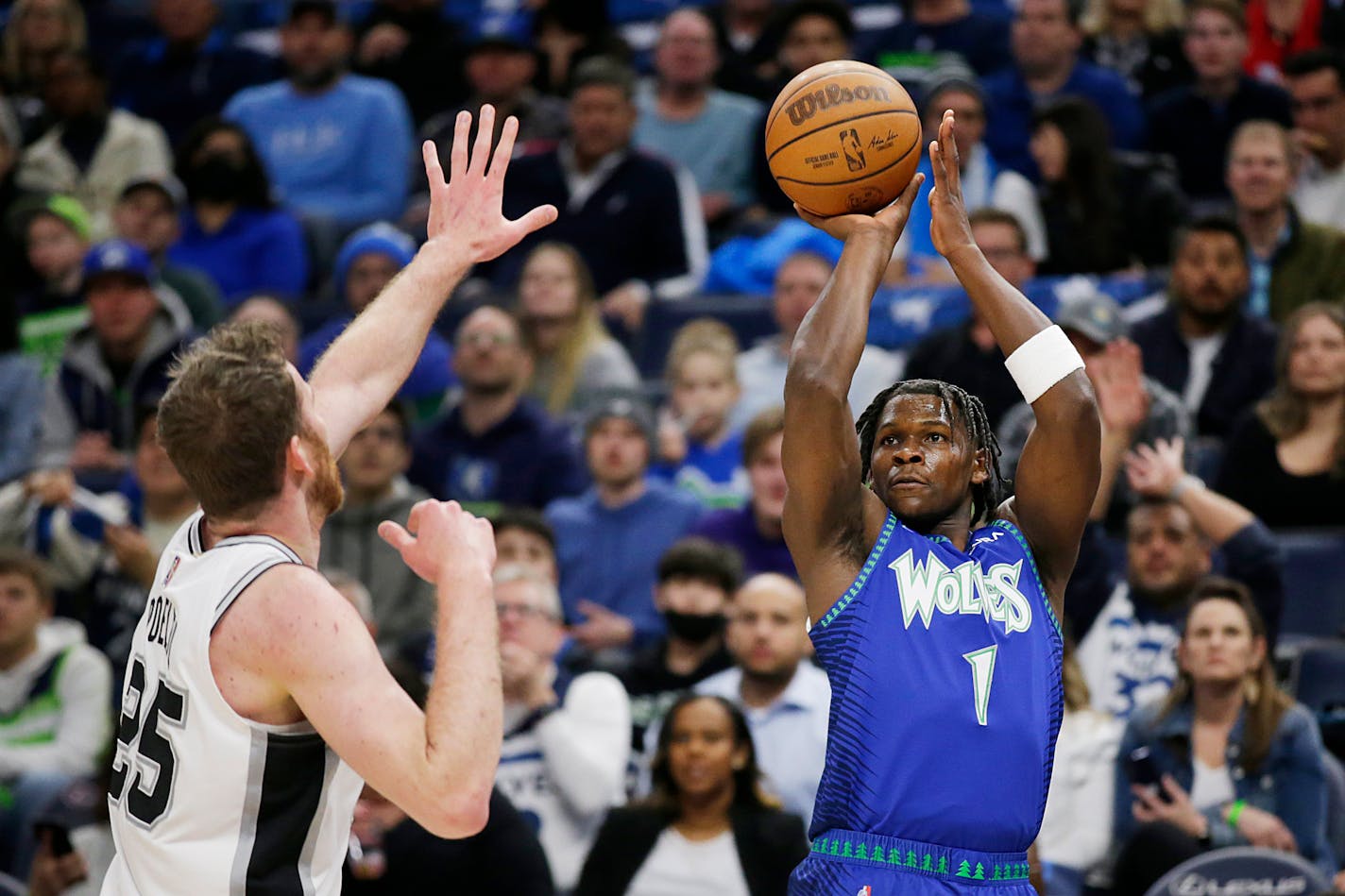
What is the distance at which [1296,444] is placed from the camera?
26.2ft

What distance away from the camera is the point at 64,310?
1095cm

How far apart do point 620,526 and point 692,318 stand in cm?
189

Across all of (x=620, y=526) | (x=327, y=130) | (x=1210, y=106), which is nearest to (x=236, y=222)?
(x=327, y=130)

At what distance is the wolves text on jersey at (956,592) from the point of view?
403 centimetres

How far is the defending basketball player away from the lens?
3.94m

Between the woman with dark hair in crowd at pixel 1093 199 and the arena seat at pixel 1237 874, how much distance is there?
3974 millimetres

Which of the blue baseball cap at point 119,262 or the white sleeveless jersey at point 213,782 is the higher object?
the white sleeveless jersey at point 213,782

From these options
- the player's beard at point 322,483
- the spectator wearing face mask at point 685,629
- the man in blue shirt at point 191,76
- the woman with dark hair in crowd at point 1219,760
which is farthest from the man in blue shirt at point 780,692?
the man in blue shirt at point 191,76

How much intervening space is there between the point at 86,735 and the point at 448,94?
5.94 metres

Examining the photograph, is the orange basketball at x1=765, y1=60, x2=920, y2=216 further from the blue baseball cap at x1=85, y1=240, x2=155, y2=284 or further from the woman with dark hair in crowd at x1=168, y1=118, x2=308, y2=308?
the woman with dark hair in crowd at x1=168, y1=118, x2=308, y2=308

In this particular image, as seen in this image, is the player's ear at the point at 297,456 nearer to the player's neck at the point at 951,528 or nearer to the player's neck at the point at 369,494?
the player's neck at the point at 951,528

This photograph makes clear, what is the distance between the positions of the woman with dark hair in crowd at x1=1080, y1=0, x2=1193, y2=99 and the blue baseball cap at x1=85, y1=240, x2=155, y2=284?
558cm

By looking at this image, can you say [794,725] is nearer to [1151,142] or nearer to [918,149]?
[918,149]

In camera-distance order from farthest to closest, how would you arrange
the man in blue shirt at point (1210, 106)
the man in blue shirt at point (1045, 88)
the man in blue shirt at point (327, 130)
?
1. the man in blue shirt at point (327, 130)
2. the man in blue shirt at point (1045, 88)
3. the man in blue shirt at point (1210, 106)
